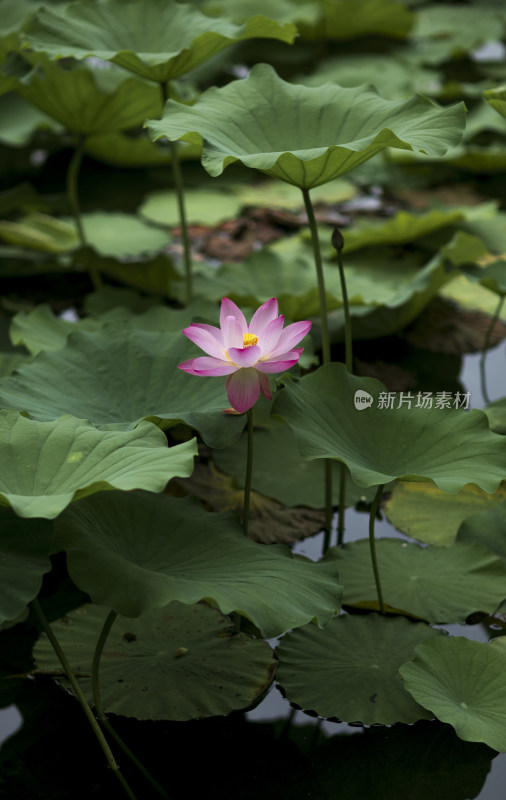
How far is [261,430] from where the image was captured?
6.53 ft

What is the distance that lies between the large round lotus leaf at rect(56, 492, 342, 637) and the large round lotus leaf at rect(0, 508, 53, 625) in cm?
3

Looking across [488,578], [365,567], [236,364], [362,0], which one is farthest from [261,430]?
[362,0]

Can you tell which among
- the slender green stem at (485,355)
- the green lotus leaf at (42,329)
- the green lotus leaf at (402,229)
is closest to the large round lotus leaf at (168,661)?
the green lotus leaf at (42,329)

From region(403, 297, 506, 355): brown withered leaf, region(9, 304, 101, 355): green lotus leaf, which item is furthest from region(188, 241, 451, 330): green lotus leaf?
region(9, 304, 101, 355): green lotus leaf

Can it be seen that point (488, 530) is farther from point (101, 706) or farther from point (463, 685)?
point (101, 706)

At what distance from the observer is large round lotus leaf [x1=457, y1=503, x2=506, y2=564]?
1.60 meters

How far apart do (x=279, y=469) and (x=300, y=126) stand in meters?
0.65

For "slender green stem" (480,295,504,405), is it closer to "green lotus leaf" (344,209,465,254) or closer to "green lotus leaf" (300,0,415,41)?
"green lotus leaf" (344,209,465,254)

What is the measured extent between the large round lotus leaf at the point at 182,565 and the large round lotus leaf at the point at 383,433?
0.16 meters

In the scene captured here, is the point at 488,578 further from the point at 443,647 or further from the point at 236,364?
the point at 236,364

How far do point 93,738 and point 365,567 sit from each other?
1.71 ft

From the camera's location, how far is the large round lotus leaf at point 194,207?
9.93 ft

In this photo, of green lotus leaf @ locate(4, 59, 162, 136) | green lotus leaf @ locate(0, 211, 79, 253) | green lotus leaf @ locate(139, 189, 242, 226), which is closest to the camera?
green lotus leaf @ locate(4, 59, 162, 136)

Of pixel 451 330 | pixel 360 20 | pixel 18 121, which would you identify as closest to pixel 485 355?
pixel 451 330
